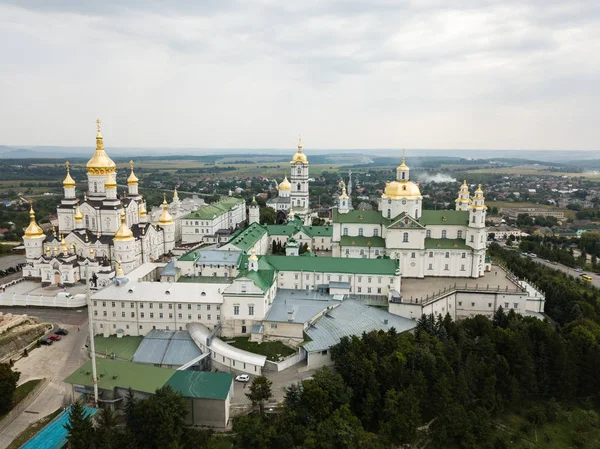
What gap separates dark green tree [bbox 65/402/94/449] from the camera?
22.0 meters

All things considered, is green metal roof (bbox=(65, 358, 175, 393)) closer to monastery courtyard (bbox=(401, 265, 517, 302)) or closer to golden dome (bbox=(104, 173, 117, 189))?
monastery courtyard (bbox=(401, 265, 517, 302))

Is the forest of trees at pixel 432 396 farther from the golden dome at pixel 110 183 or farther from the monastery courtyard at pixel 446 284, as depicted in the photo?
the golden dome at pixel 110 183

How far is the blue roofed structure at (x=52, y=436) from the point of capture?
2297 cm

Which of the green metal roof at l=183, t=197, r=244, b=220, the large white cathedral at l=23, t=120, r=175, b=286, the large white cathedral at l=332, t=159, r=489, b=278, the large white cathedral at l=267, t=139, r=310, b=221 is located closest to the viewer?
the large white cathedral at l=23, t=120, r=175, b=286

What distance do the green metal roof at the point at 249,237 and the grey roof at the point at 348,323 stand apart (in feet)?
43.6

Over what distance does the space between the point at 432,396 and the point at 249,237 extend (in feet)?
85.8

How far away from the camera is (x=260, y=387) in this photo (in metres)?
25.3

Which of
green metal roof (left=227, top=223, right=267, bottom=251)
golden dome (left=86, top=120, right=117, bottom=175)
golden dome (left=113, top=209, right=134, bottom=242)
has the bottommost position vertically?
green metal roof (left=227, top=223, right=267, bottom=251)

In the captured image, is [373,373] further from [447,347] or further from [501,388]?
[501,388]

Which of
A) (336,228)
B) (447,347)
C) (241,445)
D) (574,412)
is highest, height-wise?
(336,228)

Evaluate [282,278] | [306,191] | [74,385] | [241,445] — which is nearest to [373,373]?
[241,445]

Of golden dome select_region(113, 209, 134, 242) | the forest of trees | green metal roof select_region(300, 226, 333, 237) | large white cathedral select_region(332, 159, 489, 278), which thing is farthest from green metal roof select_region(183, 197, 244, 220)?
the forest of trees

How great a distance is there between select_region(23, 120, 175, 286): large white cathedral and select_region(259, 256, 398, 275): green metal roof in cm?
1396

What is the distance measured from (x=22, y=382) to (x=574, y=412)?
1369 inches
